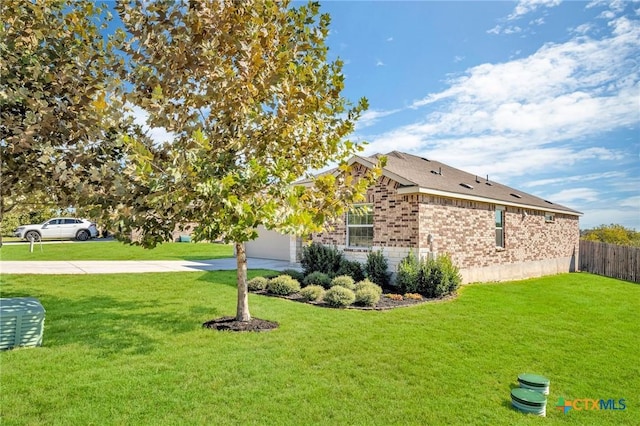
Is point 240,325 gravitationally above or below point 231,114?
below

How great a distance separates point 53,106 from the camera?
5.38 meters

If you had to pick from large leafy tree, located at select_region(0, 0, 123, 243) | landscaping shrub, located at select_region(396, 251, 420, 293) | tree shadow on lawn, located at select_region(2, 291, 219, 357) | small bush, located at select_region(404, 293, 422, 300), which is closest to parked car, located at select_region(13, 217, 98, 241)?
tree shadow on lawn, located at select_region(2, 291, 219, 357)

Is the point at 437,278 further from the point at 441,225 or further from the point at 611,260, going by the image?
the point at 611,260

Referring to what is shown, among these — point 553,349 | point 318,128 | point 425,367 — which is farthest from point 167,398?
point 553,349

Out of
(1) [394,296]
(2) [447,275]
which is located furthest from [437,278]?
(1) [394,296]

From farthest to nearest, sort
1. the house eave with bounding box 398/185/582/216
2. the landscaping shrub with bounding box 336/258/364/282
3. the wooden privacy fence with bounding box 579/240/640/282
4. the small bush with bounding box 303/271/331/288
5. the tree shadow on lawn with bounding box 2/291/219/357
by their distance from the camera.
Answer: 1. the wooden privacy fence with bounding box 579/240/640/282
2. the landscaping shrub with bounding box 336/258/364/282
3. the house eave with bounding box 398/185/582/216
4. the small bush with bounding box 303/271/331/288
5. the tree shadow on lawn with bounding box 2/291/219/357

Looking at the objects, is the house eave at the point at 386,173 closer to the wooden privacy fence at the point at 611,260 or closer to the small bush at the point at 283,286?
the small bush at the point at 283,286

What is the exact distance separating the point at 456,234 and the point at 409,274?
3473 mm

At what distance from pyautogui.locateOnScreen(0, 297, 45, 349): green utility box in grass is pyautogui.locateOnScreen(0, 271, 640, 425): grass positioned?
28 centimetres

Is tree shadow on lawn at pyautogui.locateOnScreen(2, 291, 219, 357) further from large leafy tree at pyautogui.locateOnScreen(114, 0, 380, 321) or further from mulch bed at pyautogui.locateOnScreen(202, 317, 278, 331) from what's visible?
large leafy tree at pyautogui.locateOnScreen(114, 0, 380, 321)

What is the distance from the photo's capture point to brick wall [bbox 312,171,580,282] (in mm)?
12508

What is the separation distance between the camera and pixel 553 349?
6.71m

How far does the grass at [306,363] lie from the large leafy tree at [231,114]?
198 cm

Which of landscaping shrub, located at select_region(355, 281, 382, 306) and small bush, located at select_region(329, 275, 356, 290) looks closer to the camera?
landscaping shrub, located at select_region(355, 281, 382, 306)
